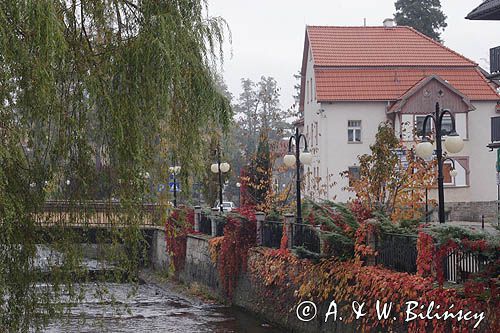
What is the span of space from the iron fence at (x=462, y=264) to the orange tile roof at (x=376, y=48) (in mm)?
34913

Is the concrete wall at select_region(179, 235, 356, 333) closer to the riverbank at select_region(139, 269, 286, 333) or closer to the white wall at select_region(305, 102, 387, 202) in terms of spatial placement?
the riverbank at select_region(139, 269, 286, 333)

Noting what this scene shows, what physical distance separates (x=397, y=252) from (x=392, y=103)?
33190 millimetres

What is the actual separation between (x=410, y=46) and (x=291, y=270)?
32.8 m

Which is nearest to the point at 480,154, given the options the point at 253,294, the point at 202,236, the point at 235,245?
the point at 202,236

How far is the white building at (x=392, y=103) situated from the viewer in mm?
46969

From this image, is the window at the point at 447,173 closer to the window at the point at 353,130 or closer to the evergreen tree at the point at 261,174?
the window at the point at 353,130

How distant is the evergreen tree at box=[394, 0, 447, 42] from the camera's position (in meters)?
64.6

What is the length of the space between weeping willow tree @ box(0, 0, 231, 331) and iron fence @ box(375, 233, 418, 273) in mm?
5107

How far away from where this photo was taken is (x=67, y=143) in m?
10.0

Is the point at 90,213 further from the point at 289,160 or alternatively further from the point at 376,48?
the point at 376,48

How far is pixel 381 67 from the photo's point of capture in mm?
48656

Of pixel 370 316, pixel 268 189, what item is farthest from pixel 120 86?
pixel 268 189

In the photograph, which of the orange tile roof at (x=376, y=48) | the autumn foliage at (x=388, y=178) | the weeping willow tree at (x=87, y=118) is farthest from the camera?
the orange tile roof at (x=376, y=48)

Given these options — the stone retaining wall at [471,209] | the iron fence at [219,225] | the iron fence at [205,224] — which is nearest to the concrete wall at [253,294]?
the iron fence at [205,224]
